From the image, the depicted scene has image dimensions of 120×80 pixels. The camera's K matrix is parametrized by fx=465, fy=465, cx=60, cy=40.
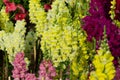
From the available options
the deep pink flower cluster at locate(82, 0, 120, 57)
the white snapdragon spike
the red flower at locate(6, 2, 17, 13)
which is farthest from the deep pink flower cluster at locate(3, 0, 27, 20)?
the deep pink flower cluster at locate(82, 0, 120, 57)

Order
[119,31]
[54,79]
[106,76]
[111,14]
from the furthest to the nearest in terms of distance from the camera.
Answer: [54,79]
[111,14]
[119,31]
[106,76]

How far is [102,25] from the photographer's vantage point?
161cm

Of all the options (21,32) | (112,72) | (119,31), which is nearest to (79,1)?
(21,32)

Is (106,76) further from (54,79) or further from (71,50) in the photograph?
(54,79)

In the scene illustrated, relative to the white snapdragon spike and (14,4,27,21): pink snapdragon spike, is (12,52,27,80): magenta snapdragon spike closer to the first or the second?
the white snapdragon spike

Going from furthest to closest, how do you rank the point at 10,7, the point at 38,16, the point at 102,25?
the point at 10,7 → the point at 38,16 → the point at 102,25

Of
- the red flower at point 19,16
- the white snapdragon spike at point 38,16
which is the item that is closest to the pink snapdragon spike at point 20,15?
the red flower at point 19,16

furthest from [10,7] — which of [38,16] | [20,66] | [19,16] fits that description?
[20,66]

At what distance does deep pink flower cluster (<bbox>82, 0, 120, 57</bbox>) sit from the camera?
155 centimetres

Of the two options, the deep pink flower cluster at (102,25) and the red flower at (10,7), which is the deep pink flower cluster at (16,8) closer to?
the red flower at (10,7)

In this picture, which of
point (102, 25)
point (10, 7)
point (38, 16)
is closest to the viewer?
point (102, 25)

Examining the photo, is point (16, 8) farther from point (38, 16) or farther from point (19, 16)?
point (38, 16)

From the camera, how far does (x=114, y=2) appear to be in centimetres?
173

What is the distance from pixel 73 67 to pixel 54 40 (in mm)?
128
